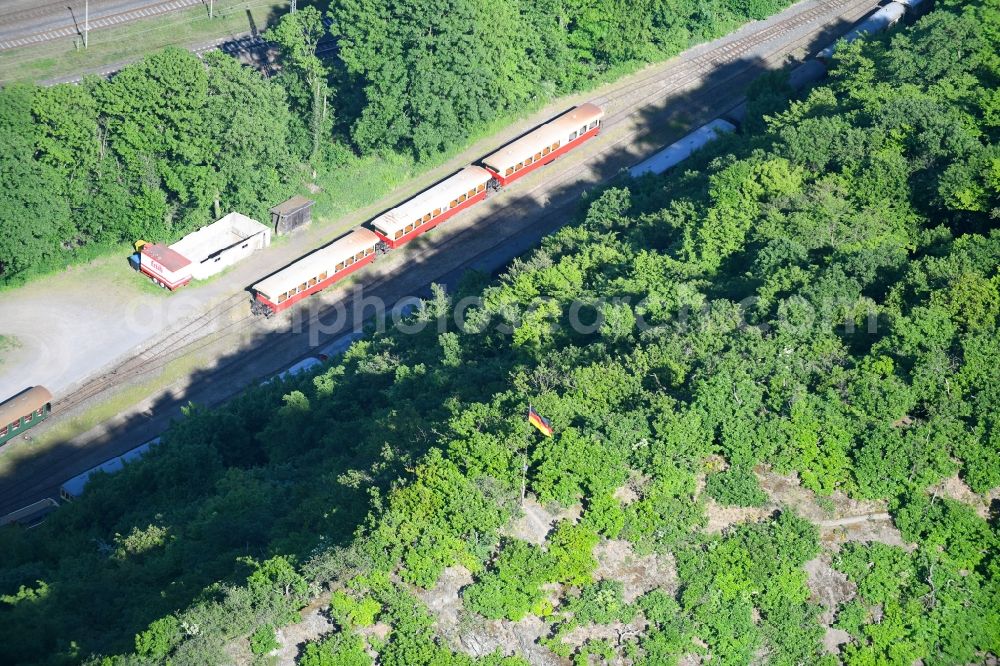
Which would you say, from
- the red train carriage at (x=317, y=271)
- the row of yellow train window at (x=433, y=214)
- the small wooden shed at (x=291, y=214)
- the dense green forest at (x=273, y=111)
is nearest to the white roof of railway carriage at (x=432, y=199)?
the row of yellow train window at (x=433, y=214)

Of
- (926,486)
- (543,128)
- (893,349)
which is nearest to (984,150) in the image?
(893,349)

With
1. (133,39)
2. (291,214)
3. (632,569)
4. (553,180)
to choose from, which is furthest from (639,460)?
(133,39)

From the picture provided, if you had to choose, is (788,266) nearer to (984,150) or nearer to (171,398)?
(984,150)

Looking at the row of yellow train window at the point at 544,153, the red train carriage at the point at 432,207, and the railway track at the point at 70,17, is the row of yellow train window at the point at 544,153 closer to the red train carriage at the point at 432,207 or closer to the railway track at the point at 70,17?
the red train carriage at the point at 432,207

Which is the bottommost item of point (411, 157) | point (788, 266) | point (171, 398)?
point (171, 398)

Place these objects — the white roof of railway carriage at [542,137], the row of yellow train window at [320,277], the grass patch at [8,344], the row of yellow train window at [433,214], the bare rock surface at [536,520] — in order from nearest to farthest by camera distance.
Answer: the bare rock surface at [536,520]
the grass patch at [8,344]
the row of yellow train window at [320,277]
the row of yellow train window at [433,214]
the white roof of railway carriage at [542,137]

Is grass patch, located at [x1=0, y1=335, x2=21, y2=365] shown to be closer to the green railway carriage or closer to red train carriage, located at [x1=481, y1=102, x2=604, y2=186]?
the green railway carriage
